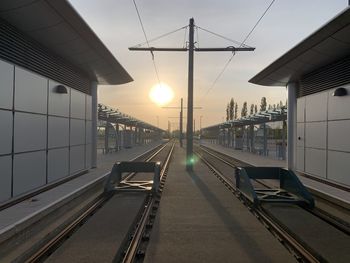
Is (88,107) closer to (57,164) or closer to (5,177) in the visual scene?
(57,164)

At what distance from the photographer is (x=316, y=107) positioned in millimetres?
14797

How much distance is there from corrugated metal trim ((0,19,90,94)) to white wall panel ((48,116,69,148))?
1.36 meters

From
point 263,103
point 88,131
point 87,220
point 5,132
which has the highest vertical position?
point 263,103

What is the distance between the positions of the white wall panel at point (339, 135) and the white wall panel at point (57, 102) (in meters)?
9.12

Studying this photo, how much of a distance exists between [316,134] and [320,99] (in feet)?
4.34

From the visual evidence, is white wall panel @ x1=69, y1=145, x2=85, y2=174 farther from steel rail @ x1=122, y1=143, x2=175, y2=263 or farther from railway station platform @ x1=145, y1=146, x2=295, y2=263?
steel rail @ x1=122, y1=143, x2=175, y2=263

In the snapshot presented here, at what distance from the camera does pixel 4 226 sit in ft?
20.8

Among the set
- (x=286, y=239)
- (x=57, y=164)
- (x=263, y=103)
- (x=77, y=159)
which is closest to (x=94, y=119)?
(x=77, y=159)

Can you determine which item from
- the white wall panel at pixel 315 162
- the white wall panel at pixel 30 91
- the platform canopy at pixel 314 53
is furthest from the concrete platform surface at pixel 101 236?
the white wall panel at pixel 315 162

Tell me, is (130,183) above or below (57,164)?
below

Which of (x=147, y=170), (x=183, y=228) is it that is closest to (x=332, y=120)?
(x=147, y=170)

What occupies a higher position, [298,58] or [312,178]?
[298,58]

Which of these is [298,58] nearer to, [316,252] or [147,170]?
[147,170]

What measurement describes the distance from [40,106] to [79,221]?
422 cm
